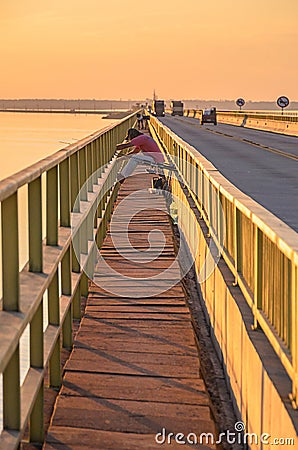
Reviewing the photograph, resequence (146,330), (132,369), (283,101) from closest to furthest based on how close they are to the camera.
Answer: (132,369), (146,330), (283,101)

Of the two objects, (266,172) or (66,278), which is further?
(266,172)

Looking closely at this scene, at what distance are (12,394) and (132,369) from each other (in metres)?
2.61

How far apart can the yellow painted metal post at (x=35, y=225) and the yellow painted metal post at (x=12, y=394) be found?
942 mm

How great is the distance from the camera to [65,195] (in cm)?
727

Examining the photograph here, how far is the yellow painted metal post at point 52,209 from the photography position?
5.91 meters

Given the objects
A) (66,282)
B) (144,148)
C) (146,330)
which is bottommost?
(146,330)

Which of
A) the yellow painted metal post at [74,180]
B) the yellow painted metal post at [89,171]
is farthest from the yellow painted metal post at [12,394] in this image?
the yellow painted metal post at [89,171]

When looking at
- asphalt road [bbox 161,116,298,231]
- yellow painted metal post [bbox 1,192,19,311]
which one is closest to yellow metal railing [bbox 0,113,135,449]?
yellow painted metal post [bbox 1,192,19,311]

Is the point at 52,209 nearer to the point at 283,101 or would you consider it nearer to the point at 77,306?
the point at 77,306

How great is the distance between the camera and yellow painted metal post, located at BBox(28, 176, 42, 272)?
16.0ft

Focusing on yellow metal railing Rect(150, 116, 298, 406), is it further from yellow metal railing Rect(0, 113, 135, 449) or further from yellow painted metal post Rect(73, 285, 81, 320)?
yellow painted metal post Rect(73, 285, 81, 320)

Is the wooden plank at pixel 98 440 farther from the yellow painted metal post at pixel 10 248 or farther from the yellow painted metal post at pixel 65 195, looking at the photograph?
the yellow painted metal post at pixel 65 195

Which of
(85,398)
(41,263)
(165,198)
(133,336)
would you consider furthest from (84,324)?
(165,198)

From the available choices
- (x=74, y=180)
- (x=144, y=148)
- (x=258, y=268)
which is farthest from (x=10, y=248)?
(x=144, y=148)
